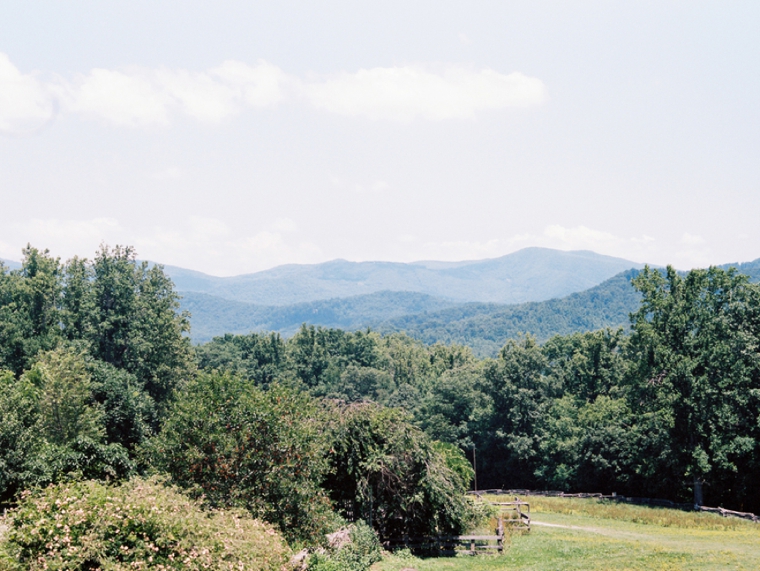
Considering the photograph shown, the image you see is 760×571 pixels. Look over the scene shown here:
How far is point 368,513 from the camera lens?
25.9 metres

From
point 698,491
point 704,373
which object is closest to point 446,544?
point 698,491

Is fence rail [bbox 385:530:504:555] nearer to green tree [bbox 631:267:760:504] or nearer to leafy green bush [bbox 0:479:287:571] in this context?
leafy green bush [bbox 0:479:287:571]

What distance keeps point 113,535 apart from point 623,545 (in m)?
21.5

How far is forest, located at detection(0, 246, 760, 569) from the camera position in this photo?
1992cm

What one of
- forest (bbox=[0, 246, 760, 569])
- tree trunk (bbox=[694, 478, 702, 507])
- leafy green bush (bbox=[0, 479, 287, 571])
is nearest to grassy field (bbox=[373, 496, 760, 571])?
forest (bbox=[0, 246, 760, 569])

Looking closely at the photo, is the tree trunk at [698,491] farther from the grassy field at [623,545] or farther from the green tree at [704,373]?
the grassy field at [623,545]

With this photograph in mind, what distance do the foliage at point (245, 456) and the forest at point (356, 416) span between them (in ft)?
0.19

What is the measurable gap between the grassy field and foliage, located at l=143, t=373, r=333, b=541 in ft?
13.4

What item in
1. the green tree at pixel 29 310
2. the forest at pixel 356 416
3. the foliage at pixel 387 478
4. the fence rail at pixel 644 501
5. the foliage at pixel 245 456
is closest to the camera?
the foliage at pixel 245 456

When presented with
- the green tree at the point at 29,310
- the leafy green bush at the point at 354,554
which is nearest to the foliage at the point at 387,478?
the leafy green bush at the point at 354,554

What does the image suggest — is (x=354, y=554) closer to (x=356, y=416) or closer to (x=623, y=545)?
(x=356, y=416)

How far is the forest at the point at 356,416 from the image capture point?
1992 centimetres

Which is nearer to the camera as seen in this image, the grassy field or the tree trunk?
the grassy field

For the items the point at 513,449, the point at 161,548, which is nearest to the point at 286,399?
the point at 161,548
